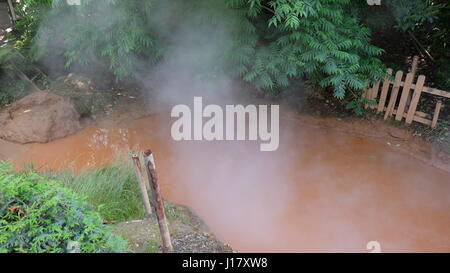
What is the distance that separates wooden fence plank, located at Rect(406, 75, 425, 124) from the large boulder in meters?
4.82

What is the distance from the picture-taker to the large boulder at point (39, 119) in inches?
213

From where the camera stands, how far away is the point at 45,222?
2.13 m

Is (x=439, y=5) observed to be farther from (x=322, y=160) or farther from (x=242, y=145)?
(x=242, y=145)

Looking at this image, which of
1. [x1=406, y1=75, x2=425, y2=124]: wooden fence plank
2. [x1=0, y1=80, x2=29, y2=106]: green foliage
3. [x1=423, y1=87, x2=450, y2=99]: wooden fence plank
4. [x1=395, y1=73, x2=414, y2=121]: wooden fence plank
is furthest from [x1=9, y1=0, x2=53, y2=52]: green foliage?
[x1=423, y1=87, x2=450, y2=99]: wooden fence plank

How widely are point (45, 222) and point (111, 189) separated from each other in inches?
71.2

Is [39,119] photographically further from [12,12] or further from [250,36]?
[12,12]

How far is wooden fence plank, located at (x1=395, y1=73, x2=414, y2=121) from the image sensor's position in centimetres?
520

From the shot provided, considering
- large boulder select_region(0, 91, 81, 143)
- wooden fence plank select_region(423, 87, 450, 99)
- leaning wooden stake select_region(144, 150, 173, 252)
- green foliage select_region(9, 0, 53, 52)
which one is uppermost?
green foliage select_region(9, 0, 53, 52)

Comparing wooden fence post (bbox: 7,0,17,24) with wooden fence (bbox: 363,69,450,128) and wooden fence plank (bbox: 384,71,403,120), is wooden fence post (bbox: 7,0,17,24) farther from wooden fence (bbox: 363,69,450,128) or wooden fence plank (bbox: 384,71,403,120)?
Result: wooden fence plank (bbox: 384,71,403,120)

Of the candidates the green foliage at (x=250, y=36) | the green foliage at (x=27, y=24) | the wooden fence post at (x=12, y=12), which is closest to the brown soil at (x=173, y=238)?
the green foliage at (x=250, y=36)

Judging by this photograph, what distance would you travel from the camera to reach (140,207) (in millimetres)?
3852

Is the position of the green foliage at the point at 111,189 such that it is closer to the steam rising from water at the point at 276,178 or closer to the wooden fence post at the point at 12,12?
the steam rising from water at the point at 276,178

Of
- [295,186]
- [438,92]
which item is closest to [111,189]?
[295,186]
